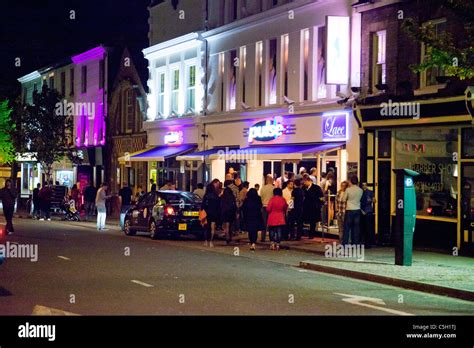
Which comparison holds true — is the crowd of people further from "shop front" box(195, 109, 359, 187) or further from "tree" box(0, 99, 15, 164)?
"tree" box(0, 99, 15, 164)

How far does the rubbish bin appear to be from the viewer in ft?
59.2

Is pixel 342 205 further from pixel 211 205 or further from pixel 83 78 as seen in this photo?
pixel 83 78

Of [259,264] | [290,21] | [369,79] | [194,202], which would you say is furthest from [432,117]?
[290,21]

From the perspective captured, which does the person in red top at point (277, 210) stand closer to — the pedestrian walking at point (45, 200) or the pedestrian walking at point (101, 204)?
the pedestrian walking at point (101, 204)

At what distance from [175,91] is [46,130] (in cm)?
1222

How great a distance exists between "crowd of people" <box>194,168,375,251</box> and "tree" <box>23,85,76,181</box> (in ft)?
76.9

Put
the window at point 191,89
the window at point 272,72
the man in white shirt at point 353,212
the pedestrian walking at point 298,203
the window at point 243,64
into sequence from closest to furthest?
the man in white shirt at point 353,212 → the pedestrian walking at point 298,203 → the window at point 272,72 → the window at point 243,64 → the window at point 191,89

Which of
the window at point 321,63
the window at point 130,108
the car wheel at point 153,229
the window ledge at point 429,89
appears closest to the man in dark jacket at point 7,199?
the car wheel at point 153,229

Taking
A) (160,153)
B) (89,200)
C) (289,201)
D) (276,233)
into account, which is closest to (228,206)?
→ (276,233)

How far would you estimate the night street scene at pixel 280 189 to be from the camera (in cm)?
1318

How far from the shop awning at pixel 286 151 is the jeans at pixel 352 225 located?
5045mm
